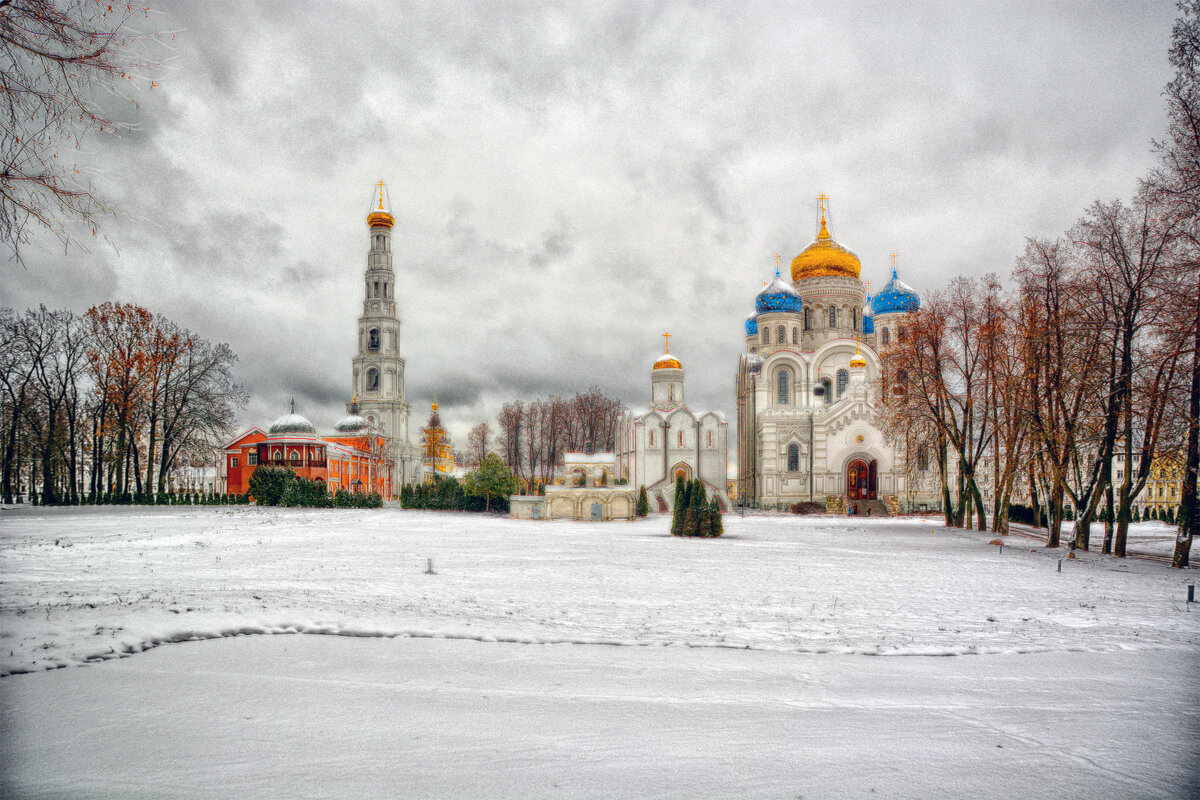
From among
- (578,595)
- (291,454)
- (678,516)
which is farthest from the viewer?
(291,454)

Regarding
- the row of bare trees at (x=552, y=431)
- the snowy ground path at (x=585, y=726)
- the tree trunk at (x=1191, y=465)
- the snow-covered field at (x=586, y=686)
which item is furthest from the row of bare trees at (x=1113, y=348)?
the row of bare trees at (x=552, y=431)

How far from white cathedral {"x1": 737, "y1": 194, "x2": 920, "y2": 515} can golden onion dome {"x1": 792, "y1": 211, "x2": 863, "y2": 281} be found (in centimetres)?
7

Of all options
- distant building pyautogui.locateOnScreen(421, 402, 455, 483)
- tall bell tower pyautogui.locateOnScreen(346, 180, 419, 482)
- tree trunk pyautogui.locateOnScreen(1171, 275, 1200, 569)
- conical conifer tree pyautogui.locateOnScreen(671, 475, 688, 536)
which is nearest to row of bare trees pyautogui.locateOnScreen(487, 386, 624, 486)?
distant building pyautogui.locateOnScreen(421, 402, 455, 483)

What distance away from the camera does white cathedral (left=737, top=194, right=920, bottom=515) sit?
146 ft

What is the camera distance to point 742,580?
12188 millimetres

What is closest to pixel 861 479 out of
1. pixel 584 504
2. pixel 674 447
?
pixel 674 447

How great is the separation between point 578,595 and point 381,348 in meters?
67.4

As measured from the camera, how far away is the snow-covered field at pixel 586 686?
3.96 meters

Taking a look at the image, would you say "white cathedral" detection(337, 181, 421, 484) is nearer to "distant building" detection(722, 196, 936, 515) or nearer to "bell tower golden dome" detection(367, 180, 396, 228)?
"bell tower golden dome" detection(367, 180, 396, 228)

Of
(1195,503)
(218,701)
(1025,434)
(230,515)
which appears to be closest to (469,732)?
(218,701)

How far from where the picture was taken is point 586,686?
222 inches

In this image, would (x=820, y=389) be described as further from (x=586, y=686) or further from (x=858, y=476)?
(x=586, y=686)

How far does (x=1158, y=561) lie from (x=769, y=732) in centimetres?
1687

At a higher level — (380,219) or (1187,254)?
(380,219)
